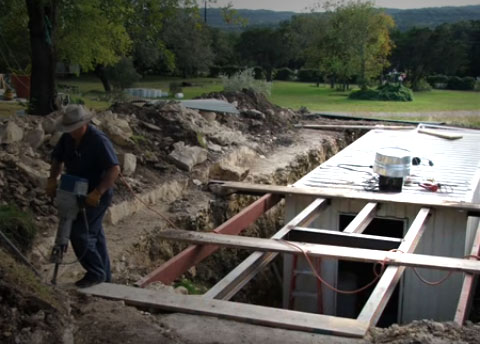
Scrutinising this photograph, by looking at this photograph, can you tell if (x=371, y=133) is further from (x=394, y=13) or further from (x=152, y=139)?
(x=394, y=13)

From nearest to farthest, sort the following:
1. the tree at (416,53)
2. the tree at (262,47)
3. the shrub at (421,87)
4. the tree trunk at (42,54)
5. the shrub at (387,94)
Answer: the tree trunk at (42,54) < the shrub at (387,94) < the shrub at (421,87) < the tree at (416,53) < the tree at (262,47)

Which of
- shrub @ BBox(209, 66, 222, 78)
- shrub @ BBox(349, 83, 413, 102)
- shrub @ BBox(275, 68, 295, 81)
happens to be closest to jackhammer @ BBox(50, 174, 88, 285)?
shrub @ BBox(349, 83, 413, 102)

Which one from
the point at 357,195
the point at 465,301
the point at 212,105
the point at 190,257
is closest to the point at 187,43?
the point at 212,105

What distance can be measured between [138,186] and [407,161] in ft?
14.2

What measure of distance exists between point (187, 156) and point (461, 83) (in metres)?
35.9

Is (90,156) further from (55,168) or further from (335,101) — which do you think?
(335,101)

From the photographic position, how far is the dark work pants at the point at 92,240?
5.49 m

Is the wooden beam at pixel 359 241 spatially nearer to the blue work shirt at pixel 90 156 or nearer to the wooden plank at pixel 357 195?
the wooden plank at pixel 357 195

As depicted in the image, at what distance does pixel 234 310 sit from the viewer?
532 centimetres

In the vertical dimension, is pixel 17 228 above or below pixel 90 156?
below

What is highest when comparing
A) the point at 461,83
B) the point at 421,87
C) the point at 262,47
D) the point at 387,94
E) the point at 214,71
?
the point at 262,47

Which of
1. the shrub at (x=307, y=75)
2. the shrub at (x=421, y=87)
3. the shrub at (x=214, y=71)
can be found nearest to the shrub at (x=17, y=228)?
the shrub at (x=421, y=87)

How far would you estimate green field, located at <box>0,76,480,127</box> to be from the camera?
24.4 meters

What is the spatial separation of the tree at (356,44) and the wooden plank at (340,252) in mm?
30468
